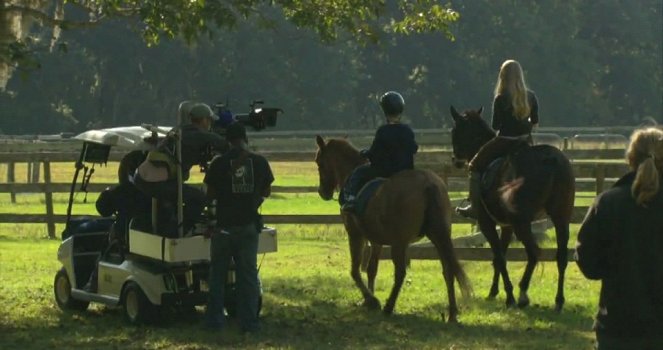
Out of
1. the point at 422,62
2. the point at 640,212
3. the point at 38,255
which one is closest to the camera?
the point at 640,212

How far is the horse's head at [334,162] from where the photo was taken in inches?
555

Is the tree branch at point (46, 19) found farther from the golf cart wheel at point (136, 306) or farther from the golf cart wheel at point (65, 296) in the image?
the golf cart wheel at point (136, 306)

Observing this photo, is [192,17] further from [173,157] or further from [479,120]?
[479,120]

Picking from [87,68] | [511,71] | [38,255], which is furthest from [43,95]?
[511,71]

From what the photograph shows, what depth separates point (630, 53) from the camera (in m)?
83.0

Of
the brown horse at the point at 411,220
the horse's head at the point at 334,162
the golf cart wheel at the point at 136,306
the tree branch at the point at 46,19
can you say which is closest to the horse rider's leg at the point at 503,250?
the brown horse at the point at 411,220

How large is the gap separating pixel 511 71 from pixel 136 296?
4.29 metres

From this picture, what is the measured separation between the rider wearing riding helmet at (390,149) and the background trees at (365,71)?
Answer: 54576 mm

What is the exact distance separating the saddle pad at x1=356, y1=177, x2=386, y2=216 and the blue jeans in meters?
1.36

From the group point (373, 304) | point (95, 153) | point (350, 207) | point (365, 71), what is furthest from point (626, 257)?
point (365, 71)

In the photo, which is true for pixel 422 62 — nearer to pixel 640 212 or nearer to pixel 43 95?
pixel 43 95

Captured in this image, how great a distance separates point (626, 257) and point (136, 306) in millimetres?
6659

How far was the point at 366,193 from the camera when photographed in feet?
42.9

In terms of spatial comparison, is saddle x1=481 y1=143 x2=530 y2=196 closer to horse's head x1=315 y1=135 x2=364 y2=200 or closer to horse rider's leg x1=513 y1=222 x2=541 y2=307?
horse rider's leg x1=513 y1=222 x2=541 y2=307
